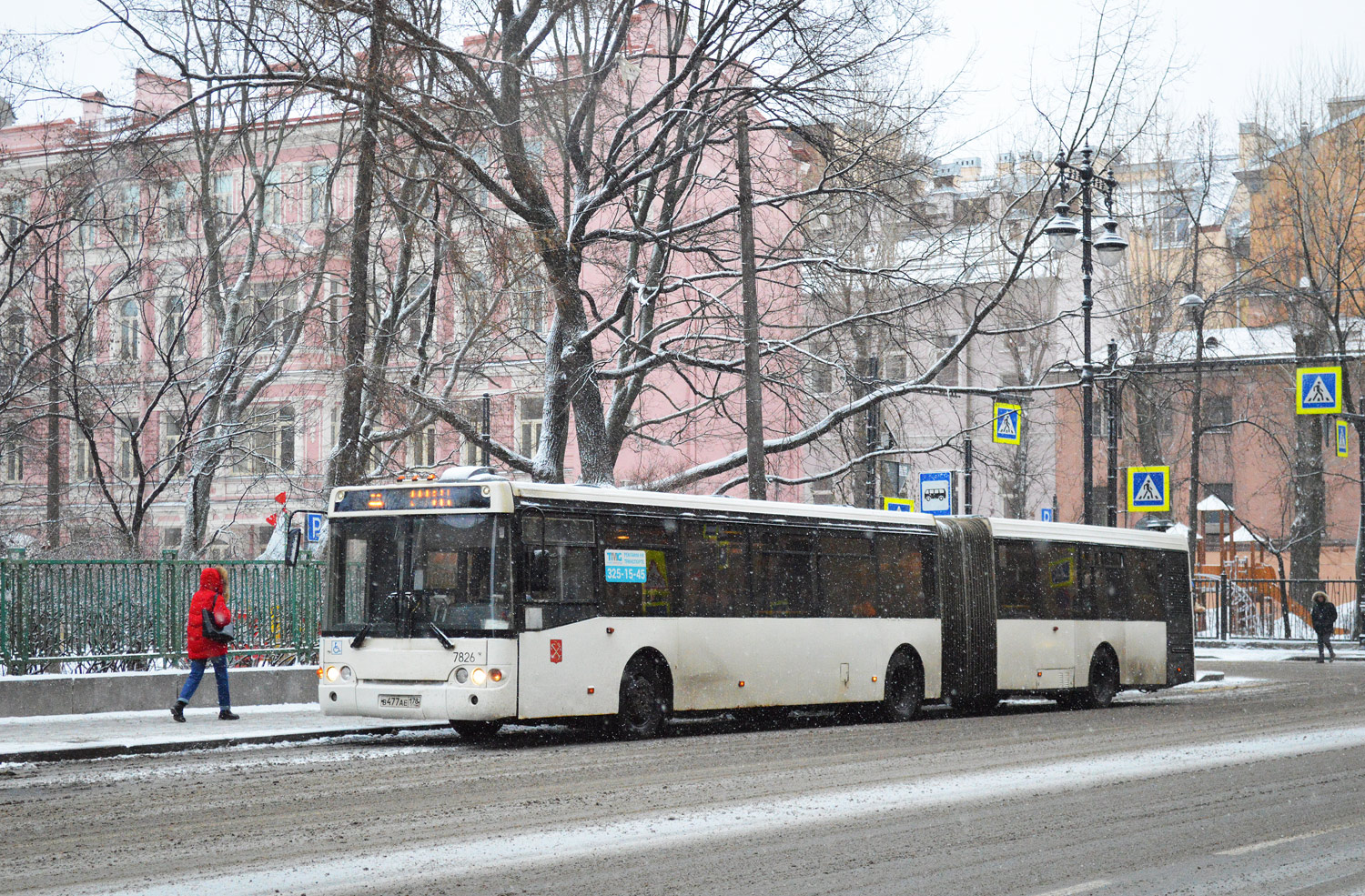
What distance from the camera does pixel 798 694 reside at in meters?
20.0

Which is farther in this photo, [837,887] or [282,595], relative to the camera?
[282,595]

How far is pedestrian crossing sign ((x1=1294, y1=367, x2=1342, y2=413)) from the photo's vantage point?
3494 centimetres

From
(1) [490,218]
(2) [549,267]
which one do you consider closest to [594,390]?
(2) [549,267]

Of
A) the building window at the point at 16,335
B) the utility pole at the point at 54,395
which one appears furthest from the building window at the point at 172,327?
the building window at the point at 16,335

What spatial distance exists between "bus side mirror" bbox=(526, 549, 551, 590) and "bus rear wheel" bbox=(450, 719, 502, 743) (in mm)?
1942

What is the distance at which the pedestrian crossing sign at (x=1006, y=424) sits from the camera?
100 ft

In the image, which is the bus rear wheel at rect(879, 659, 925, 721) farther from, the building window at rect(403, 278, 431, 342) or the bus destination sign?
the building window at rect(403, 278, 431, 342)

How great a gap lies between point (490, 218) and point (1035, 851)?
1437cm

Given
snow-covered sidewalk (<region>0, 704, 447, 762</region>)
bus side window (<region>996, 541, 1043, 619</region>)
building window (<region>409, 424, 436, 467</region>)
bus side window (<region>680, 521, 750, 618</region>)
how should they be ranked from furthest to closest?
building window (<region>409, 424, 436, 467</region>)
bus side window (<region>996, 541, 1043, 619</region>)
bus side window (<region>680, 521, 750, 618</region>)
snow-covered sidewalk (<region>0, 704, 447, 762</region>)

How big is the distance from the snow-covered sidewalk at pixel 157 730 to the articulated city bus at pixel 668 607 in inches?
36.3

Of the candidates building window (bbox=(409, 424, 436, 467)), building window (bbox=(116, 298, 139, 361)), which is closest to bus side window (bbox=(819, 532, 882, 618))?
building window (bbox=(116, 298, 139, 361))

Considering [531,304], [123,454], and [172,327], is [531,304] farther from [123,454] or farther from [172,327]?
[123,454]

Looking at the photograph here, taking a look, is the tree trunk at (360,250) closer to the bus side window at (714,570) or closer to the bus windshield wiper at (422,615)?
the bus windshield wiper at (422,615)

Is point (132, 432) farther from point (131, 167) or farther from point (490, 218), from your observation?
point (490, 218)
